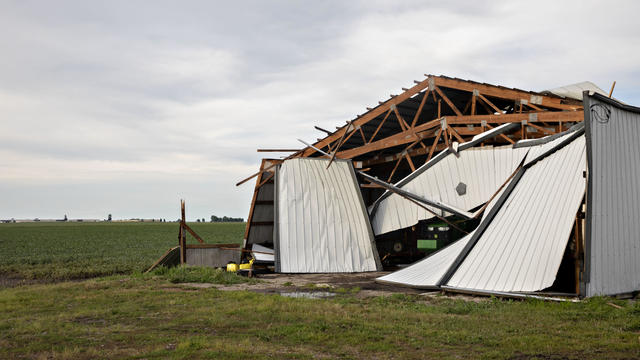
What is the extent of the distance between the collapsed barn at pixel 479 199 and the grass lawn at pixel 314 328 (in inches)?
61.4

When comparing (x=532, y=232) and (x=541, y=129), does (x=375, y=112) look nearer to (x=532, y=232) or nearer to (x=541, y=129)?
(x=541, y=129)

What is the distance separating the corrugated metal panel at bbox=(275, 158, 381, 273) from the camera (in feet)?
63.4

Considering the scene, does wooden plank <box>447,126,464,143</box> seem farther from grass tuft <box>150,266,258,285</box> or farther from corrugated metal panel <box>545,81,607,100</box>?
grass tuft <box>150,266,258,285</box>

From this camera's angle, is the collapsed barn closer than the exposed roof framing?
Yes

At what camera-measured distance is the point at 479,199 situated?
56.3ft

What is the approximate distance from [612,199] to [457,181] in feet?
20.9

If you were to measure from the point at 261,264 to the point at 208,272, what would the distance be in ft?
11.0

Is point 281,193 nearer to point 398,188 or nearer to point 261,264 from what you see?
point 261,264

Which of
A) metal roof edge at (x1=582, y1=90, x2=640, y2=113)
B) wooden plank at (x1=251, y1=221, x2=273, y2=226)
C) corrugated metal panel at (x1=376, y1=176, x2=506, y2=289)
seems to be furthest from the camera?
wooden plank at (x1=251, y1=221, x2=273, y2=226)

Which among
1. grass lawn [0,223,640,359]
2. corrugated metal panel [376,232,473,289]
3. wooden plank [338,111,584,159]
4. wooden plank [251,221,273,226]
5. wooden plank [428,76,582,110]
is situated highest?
wooden plank [428,76,582,110]

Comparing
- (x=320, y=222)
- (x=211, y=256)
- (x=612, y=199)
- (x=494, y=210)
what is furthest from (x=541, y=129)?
(x=211, y=256)

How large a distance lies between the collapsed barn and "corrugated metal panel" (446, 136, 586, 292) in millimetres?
33

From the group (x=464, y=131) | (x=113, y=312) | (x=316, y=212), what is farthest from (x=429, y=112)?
(x=113, y=312)

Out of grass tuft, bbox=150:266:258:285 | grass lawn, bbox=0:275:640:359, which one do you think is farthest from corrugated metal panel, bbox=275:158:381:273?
grass lawn, bbox=0:275:640:359
